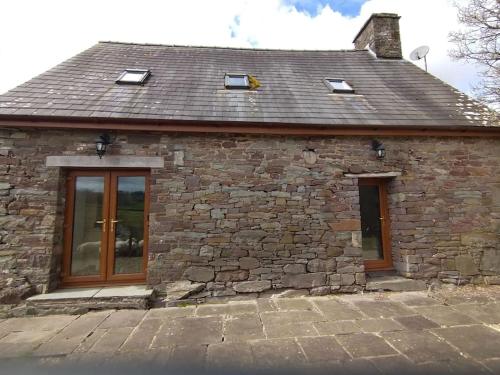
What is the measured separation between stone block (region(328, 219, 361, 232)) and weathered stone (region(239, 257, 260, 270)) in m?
1.55

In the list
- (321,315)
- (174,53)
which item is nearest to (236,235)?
(321,315)

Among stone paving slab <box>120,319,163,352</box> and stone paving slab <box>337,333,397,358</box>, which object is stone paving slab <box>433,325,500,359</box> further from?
stone paving slab <box>120,319,163,352</box>

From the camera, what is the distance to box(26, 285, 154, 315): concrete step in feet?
13.5

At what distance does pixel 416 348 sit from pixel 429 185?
3.44 m

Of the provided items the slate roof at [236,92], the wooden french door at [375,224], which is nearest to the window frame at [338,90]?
the slate roof at [236,92]

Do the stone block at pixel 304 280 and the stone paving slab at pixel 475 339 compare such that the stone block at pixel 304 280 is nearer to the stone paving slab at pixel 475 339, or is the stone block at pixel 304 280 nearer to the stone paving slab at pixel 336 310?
the stone paving slab at pixel 336 310

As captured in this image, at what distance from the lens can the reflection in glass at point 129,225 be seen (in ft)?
15.9

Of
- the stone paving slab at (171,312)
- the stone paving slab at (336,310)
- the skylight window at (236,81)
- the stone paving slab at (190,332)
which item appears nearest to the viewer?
the stone paving slab at (190,332)

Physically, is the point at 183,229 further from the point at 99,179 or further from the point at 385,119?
the point at 385,119

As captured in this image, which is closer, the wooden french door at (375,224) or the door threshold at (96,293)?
the door threshold at (96,293)

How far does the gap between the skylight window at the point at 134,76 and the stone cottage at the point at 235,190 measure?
0.22 m

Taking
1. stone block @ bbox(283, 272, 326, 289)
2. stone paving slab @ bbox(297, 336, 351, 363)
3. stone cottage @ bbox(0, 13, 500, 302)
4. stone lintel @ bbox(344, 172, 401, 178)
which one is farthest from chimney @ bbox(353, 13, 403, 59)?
stone paving slab @ bbox(297, 336, 351, 363)

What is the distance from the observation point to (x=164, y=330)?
3.52 metres

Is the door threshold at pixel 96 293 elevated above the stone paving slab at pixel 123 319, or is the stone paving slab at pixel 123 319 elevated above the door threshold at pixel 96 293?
the door threshold at pixel 96 293
